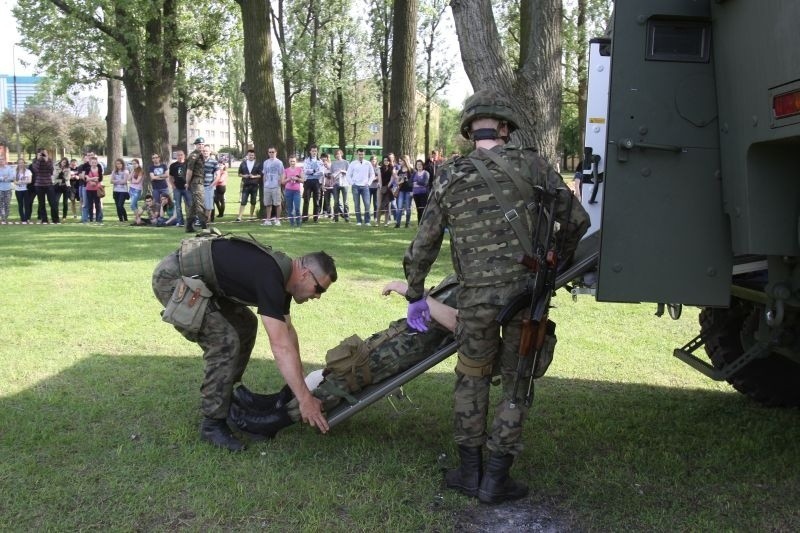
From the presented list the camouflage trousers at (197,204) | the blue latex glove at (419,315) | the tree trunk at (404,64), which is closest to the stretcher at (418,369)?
the blue latex glove at (419,315)

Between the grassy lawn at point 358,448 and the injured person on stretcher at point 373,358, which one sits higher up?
the injured person on stretcher at point 373,358

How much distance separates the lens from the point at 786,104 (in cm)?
292

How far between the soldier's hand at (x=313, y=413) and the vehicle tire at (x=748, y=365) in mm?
2569

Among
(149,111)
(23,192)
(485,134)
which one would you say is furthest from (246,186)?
(485,134)

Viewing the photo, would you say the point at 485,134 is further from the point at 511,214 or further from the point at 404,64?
the point at 404,64

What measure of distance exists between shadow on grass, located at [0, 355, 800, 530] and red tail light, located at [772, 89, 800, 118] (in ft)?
6.34

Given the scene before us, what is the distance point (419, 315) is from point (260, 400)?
3.99 feet

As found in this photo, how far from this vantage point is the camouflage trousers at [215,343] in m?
4.51

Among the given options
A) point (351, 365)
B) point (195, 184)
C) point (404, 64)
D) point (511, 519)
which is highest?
point (404, 64)

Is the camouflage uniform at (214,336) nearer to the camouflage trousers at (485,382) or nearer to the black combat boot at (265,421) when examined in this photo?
the black combat boot at (265,421)

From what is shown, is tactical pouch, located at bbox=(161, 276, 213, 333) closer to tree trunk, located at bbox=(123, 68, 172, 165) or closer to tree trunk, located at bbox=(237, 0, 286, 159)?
tree trunk, located at bbox=(237, 0, 286, 159)

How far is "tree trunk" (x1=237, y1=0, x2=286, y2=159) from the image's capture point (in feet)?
63.7

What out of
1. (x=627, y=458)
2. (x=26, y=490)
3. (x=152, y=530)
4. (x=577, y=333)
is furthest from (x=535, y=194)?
(x=577, y=333)

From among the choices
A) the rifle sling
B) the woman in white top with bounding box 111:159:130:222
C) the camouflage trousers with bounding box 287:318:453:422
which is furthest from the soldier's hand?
the woman in white top with bounding box 111:159:130:222
